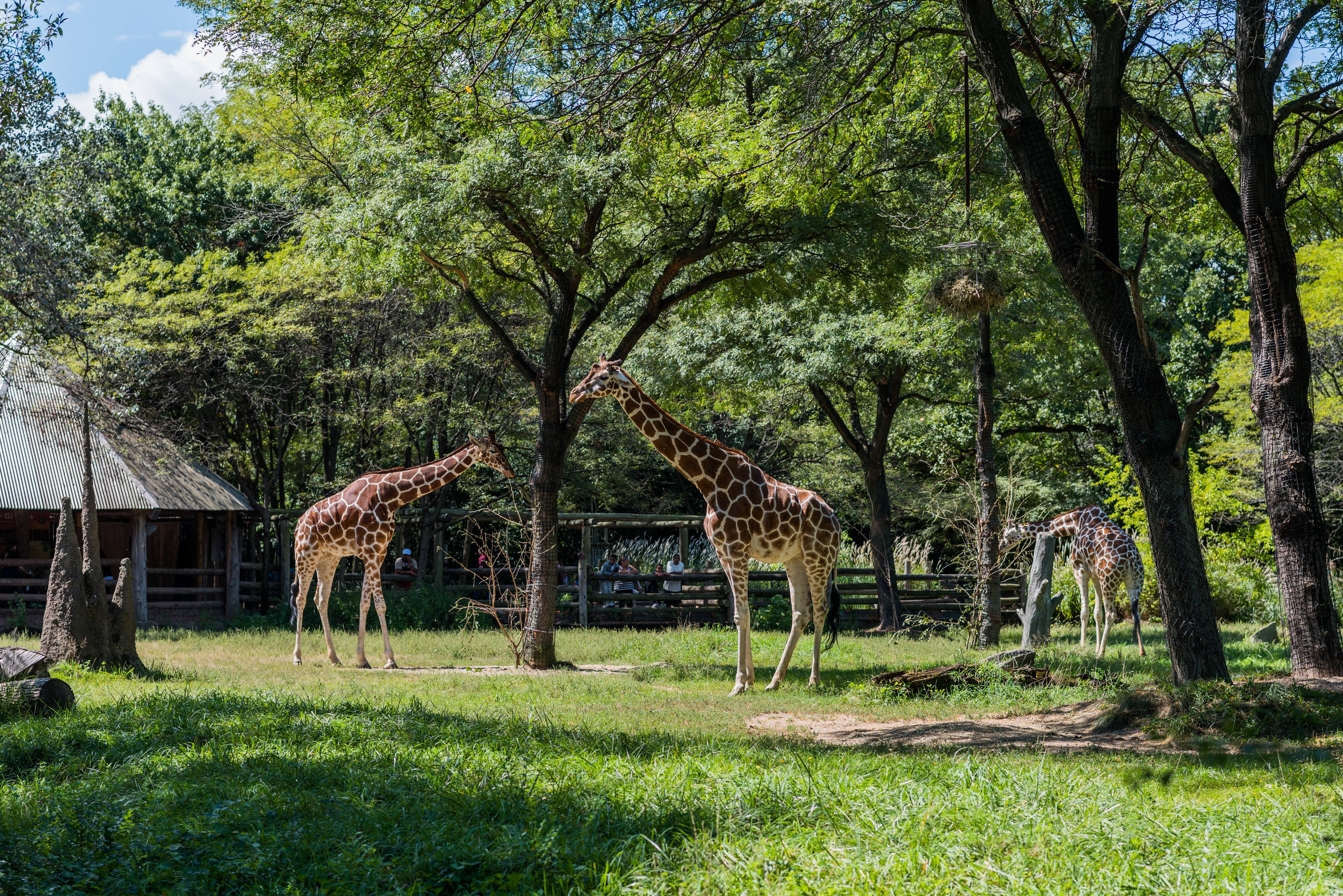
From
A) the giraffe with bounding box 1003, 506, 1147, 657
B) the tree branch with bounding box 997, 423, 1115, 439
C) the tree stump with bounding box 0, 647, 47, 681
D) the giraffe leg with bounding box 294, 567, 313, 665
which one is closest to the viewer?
the tree stump with bounding box 0, 647, 47, 681

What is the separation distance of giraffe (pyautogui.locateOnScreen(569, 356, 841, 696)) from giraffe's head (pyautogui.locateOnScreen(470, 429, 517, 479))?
249 cm

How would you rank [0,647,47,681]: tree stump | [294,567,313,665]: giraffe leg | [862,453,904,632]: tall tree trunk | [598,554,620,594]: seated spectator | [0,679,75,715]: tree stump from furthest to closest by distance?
[598,554,620,594]: seated spectator
[862,453,904,632]: tall tree trunk
[294,567,313,665]: giraffe leg
[0,647,47,681]: tree stump
[0,679,75,715]: tree stump

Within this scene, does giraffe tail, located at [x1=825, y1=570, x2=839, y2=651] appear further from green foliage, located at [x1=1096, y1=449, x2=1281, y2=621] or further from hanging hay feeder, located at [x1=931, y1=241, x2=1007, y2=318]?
green foliage, located at [x1=1096, y1=449, x2=1281, y2=621]

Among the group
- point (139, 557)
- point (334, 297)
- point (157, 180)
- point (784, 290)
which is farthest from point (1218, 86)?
point (157, 180)

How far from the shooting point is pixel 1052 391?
20406mm

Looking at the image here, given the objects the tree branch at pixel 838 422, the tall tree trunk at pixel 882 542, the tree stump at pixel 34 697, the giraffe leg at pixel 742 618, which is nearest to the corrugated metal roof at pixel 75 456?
the tree branch at pixel 838 422

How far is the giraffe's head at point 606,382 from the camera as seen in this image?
11883 millimetres

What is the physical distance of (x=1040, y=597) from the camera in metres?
15.3

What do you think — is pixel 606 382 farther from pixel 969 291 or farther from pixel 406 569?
pixel 406 569

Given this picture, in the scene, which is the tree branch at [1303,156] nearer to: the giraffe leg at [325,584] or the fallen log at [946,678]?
the fallen log at [946,678]

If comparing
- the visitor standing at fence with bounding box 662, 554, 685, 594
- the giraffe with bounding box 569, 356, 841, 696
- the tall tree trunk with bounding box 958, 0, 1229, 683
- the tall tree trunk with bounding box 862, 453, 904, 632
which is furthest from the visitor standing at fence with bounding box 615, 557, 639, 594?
the tall tree trunk with bounding box 958, 0, 1229, 683

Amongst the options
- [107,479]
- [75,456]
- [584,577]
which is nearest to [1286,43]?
[584,577]

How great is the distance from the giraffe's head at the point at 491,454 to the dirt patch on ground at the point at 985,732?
6.31 metres

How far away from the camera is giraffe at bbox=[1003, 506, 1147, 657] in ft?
49.4
